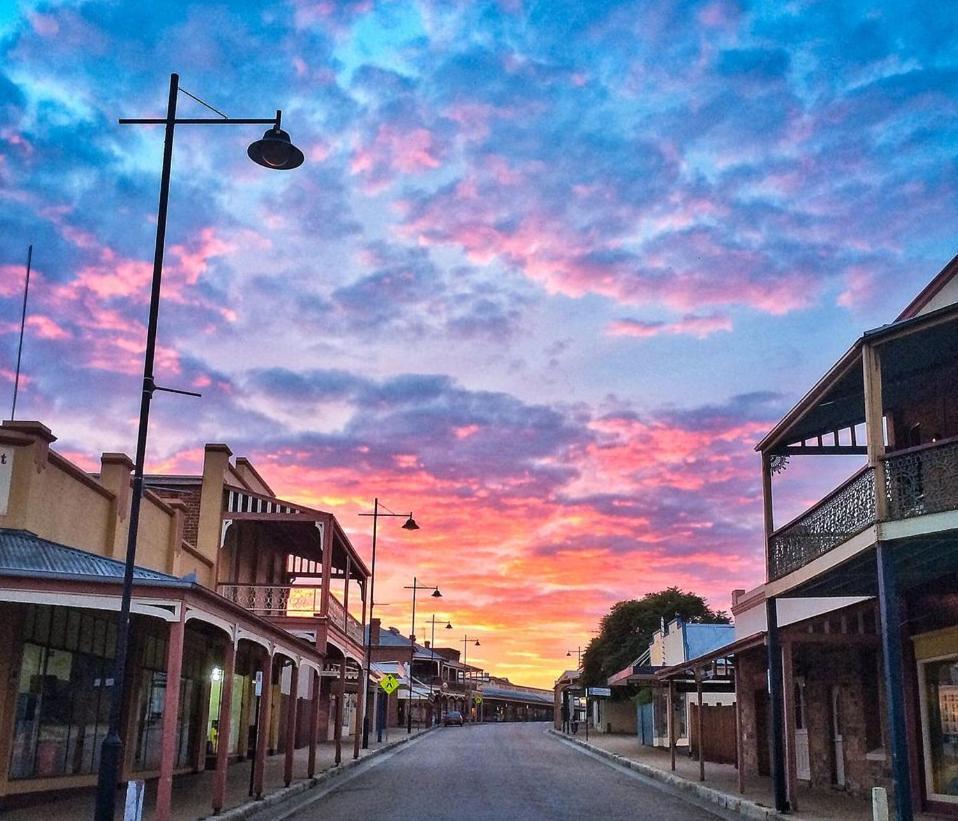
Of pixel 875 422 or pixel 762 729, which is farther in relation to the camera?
pixel 762 729

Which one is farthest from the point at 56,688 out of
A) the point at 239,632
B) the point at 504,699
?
the point at 504,699

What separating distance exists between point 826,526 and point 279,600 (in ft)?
59.3

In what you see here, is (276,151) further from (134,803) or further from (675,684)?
(675,684)

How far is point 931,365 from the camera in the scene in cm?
1745

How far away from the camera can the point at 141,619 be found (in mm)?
21344

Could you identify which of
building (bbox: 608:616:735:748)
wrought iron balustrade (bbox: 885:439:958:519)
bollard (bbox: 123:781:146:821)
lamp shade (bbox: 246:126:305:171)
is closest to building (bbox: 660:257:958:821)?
wrought iron balustrade (bbox: 885:439:958:519)

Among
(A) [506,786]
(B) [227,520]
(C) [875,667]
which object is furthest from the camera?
(B) [227,520]

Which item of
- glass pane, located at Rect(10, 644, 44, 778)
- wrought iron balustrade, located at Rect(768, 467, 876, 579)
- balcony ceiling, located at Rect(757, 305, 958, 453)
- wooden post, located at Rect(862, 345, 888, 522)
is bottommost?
glass pane, located at Rect(10, 644, 44, 778)

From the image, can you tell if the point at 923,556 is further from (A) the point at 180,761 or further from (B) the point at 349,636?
(B) the point at 349,636

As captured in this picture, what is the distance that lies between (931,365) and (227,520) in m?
19.7

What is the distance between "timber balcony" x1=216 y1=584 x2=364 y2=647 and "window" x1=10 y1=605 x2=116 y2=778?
30.8 ft

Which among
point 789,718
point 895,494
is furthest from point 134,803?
point 789,718

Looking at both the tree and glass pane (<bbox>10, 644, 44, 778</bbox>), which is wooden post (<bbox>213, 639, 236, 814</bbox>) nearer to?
glass pane (<bbox>10, 644, 44, 778</bbox>)

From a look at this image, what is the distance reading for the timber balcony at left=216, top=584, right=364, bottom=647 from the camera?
98.8 ft
